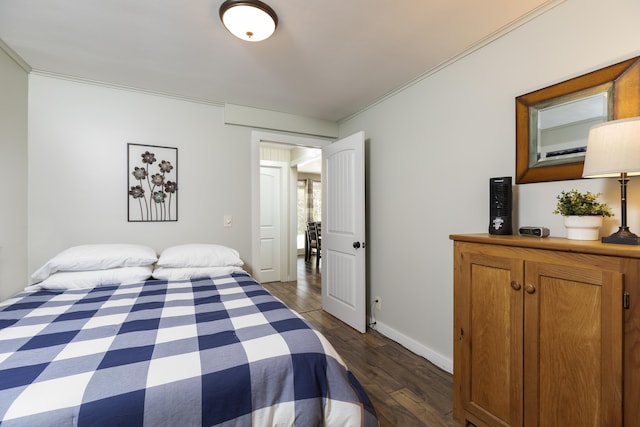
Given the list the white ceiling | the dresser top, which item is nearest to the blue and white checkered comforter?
the dresser top

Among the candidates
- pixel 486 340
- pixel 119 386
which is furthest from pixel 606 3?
pixel 119 386

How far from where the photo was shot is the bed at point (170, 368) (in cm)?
81

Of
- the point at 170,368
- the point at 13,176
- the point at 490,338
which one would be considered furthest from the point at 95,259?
the point at 490,338

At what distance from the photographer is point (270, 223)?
4.78 meters

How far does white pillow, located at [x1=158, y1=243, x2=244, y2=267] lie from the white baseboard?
155cm

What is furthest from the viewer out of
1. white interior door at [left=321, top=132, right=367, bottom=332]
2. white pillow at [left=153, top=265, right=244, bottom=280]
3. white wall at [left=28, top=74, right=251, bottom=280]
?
white interior door at [left=321, top=132, right=367, bottom=332]

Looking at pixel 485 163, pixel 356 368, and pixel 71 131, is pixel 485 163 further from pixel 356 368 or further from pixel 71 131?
pixel 71 131

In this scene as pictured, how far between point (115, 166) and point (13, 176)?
0.63 meters

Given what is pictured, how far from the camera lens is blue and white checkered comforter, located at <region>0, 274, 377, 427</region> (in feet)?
2.64

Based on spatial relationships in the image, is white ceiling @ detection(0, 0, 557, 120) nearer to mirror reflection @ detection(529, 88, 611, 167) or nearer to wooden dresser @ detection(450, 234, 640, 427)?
mirror reflection @ detection(529, 88, 611, 167)

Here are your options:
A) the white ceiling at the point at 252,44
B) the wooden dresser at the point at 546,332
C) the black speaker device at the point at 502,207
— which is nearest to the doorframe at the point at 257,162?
the white ceiling at the point at 252,44

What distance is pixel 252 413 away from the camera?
0.95 metres

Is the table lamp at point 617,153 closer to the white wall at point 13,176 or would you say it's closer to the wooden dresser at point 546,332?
the wooden dresser at point 546,332

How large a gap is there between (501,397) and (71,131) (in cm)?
352
